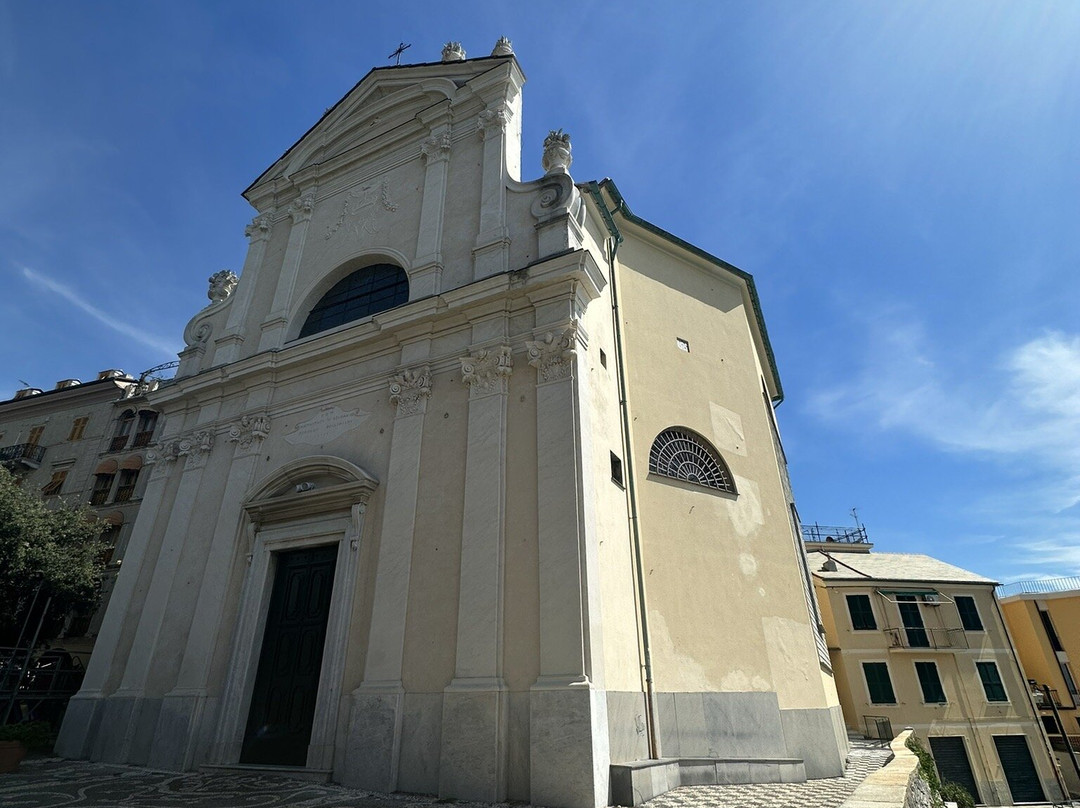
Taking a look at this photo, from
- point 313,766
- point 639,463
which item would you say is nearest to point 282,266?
point 639,463

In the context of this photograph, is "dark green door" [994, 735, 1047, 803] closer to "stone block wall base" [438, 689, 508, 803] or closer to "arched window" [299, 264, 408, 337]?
"stone block wall base" [438, 689, 508, 803]

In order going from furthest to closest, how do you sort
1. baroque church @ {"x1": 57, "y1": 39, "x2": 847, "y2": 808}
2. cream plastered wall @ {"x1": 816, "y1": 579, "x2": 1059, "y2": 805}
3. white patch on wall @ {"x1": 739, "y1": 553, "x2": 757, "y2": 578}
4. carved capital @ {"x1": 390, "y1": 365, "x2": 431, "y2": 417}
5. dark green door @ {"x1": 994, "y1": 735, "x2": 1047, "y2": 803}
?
cream plastered wall @ {"x1": 816, "y1": 579, "x2": 1059, "y2": 805} < dark green door @ {"x1": 994, "y1": 735, "x2": 1047, "y2": 803} < white patch on wall @ {"x1": 739, "y1": 553, "x2": 757, "y2": 578} < carved capital @ {"x1": 390, "y1": 365, "x2": 431, "y2": 417} < baroque church @ {"x1": 57, "y1": 39, "x2": 847, "y2": 808}

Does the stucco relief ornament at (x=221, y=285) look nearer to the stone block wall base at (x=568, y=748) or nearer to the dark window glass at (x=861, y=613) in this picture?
the stone block wall base at (x=568, y=748)

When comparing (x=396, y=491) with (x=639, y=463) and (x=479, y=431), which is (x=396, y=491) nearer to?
(x=479, y=431)

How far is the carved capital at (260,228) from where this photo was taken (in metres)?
14.4

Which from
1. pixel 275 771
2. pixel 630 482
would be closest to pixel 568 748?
pixel 630 482

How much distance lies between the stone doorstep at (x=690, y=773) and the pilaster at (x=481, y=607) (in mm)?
1284

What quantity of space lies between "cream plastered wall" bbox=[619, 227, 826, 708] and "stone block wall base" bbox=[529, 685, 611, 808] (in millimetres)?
2261

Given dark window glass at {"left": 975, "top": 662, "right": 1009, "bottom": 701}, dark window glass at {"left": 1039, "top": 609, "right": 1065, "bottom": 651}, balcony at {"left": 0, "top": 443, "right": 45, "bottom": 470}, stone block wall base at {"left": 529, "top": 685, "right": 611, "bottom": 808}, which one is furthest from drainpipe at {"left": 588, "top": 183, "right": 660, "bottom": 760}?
dark window glass at {"left": 1039, "top": 609, "right": 1065, "bottom": 651}

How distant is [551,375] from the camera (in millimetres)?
8289

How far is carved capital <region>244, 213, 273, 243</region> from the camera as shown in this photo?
566 inches

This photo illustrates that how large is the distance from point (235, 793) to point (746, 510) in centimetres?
830

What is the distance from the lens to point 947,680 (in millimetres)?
21656

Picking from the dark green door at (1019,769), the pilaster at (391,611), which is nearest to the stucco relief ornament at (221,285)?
the pilaster at (391,611)
